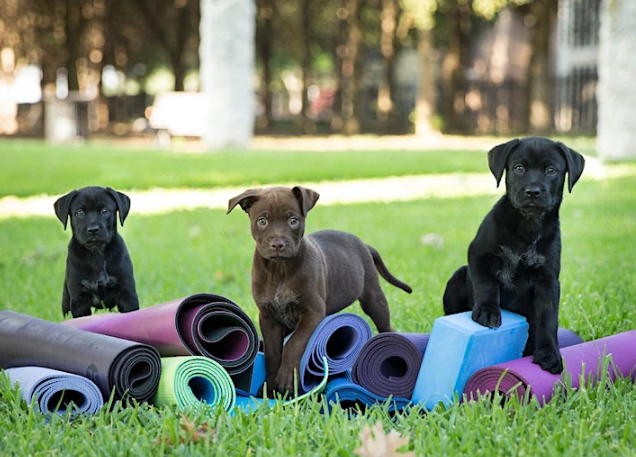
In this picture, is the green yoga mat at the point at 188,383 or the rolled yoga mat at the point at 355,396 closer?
the green yoga mat at the point at 188,383

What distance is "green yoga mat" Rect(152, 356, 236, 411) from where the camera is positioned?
13.5ft

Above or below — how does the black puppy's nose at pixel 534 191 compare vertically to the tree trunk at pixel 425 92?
below

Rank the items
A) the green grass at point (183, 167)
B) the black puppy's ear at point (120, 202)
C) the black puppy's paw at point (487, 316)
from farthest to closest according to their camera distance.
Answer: the green grass at point (183, 167), the black puppy's ear at point (120, 202), the black puppy's paw at point (487, 316)

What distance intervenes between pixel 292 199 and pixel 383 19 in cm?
3422

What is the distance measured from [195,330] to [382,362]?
99 cm

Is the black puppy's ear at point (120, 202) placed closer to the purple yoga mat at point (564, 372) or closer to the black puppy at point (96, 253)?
the black puppy at point (96, 253)

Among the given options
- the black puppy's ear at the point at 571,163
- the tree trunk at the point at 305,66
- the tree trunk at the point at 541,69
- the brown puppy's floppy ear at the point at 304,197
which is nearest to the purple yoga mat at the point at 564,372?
the black puppy's ear at the point at 571,163

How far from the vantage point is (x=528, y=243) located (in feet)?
13.8

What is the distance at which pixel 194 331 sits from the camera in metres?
4.38

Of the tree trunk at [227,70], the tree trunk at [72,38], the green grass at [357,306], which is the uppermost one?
the tree trunk at [72,38]

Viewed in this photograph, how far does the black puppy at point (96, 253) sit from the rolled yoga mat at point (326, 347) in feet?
3.81

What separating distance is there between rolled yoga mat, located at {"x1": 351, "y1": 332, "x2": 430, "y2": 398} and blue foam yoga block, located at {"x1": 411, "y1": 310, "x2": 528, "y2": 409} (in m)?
0.10

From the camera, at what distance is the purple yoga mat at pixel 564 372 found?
3986 mm

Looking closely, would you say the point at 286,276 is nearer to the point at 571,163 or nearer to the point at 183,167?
the point at 571,163
